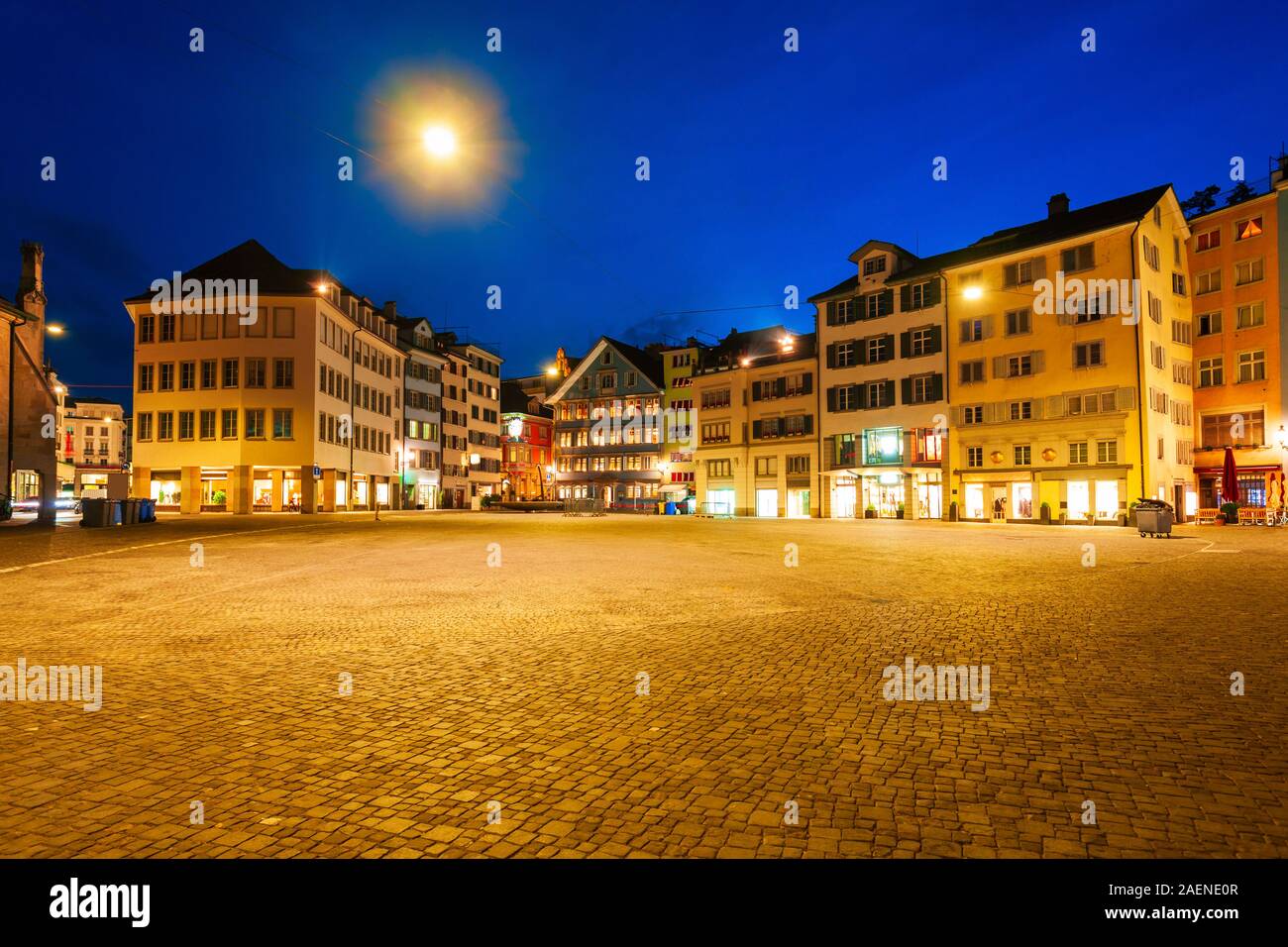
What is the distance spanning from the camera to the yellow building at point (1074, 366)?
41125 millimetres

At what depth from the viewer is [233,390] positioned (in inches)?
2093

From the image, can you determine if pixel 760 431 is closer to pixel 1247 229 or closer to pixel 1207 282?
pixel 1207 282

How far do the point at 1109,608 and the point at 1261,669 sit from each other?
393 cm

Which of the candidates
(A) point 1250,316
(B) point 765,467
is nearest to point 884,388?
(B) point 765,467

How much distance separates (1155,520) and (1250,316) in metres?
22.4

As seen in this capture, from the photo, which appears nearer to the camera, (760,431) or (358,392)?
(760,431)

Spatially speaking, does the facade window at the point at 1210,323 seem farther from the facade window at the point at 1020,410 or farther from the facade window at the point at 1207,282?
the facade window at the point at 1020,410

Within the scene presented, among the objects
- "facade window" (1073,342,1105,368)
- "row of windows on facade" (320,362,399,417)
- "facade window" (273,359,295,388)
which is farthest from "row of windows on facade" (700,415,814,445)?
"facade window" (273,359,295,388)

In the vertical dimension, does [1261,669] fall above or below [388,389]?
below

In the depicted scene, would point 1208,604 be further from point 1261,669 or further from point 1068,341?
point 1068,341

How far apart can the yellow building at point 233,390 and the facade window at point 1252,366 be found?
56.0m

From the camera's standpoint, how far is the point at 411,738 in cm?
500
